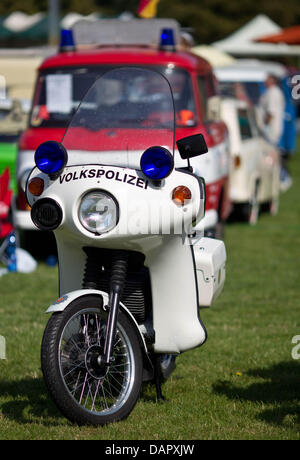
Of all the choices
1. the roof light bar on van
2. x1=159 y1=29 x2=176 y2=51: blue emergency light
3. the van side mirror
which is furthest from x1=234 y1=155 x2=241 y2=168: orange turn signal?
the van side mirror

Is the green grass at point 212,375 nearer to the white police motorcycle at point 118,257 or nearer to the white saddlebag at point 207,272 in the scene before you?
the white police motorcycle at point 118,257

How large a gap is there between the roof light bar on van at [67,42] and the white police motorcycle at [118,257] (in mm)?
5135

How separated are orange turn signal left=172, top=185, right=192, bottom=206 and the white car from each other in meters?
7.08

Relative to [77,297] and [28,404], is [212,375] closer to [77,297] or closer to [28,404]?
[28,404]

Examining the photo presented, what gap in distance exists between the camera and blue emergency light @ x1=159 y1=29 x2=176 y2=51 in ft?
31.6

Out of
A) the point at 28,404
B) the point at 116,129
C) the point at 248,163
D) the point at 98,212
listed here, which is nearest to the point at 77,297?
the point at 98,212

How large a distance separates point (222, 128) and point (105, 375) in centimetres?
606

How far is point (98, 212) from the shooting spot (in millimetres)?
4184

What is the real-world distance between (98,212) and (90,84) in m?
5.16

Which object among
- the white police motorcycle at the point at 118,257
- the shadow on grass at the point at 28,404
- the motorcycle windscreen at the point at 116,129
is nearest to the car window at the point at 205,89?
the motorcycle windscreen at the point at 116,129

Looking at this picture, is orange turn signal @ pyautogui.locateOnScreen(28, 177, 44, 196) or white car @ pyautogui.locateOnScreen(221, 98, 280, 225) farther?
white car @ pyautogui.locateOnScreen(221, 98, 280, 225)

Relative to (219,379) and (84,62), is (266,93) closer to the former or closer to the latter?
(84,62)

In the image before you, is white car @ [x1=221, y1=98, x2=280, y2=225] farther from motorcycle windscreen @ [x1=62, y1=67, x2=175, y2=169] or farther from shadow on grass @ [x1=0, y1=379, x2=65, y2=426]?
shadow on grass @ [x1=0, y1=379, x2=65, y2=426]

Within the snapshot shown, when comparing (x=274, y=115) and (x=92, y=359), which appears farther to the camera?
(x=274, y=115)
